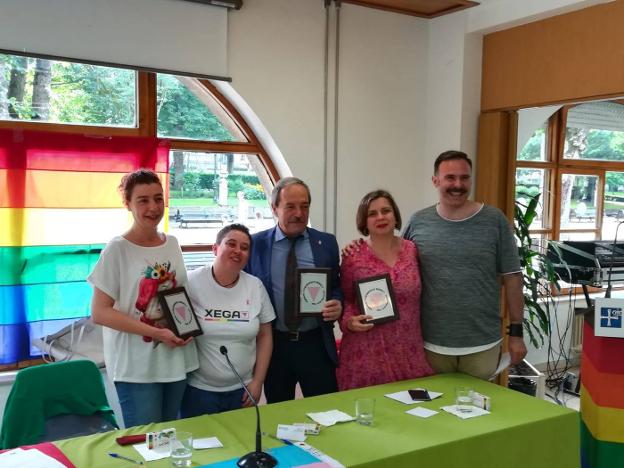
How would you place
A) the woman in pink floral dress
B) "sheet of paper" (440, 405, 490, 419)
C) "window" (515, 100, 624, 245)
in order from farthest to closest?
"window" (515, 100, 624, 245)
the woman in pink floral dress
"sheet of paper" (440, 405, 490, 419)

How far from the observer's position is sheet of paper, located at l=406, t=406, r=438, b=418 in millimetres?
2309

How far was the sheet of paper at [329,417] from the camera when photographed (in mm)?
2209

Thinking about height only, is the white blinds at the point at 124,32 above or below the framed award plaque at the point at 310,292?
above

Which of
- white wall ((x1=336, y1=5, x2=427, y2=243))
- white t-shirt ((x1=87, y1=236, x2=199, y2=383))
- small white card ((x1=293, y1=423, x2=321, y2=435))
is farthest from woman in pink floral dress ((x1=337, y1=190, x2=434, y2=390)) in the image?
white wall ((x1=336, y1=5, x2=427, y2=243))

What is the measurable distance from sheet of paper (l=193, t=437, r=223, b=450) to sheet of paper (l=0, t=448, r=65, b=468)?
1.30ft

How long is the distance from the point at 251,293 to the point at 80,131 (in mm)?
1686

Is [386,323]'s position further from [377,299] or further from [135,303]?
[135,303]

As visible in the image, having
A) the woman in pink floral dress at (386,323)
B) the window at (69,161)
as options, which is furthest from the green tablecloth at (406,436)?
the window at (69,161)

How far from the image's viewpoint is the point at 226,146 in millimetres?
4191

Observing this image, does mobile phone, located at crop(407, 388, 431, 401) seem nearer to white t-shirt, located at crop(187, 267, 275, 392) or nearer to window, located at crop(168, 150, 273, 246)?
white t-shirt, located at crop(187, 267, 275, 392)

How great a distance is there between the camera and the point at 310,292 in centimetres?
267

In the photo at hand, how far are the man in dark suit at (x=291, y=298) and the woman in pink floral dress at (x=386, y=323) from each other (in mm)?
69

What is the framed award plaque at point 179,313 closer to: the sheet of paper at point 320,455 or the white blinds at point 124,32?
the sheet of paper at point 320,455

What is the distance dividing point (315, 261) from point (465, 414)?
0.92 m
